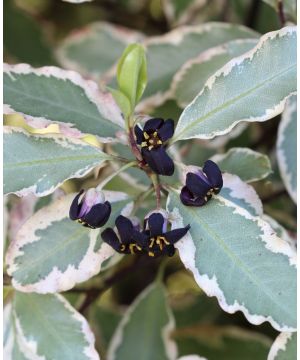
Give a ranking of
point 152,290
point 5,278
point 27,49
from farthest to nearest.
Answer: point 27,49 < point 152,290 < point 5,278

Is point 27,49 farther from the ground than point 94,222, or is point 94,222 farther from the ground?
→ point 94,222

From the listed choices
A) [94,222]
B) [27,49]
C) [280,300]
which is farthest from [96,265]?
[27,49]

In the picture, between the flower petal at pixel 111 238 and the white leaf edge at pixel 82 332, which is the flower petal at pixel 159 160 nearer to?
the flower petal at pixel 111 238

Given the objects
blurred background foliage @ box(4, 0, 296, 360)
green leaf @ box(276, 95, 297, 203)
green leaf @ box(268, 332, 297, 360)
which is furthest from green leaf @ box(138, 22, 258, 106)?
green leaf @ box(268, 332, 297, 360)

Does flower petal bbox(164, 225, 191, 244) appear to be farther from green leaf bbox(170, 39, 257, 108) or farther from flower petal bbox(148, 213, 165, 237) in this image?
green leaf bbox(170, 39, 257, 108)

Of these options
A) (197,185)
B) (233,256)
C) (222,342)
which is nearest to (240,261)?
(233,256)

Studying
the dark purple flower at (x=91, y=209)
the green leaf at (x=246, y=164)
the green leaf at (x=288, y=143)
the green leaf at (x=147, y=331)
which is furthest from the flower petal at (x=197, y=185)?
the green leaf at (x=147, y=331)

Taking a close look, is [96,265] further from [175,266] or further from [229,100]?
[175,266]
